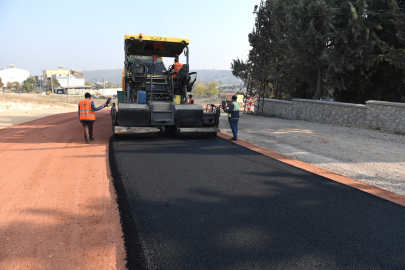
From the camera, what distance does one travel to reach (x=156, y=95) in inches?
386

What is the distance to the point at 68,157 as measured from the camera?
651cm

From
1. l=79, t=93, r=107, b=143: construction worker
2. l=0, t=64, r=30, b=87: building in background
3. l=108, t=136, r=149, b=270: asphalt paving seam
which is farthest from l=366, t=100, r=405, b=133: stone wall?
l=0, t=64, r=30, b=87: building in background

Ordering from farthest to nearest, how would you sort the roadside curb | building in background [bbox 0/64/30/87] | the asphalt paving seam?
building in background [bbox 0/64/30/87] → the roadside curb → the asphalt paving seam

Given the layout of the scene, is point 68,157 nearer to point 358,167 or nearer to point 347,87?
point 358,167

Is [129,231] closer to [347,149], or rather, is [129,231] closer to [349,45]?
[347,149]

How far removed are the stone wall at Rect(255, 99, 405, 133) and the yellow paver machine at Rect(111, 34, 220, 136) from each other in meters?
6.57

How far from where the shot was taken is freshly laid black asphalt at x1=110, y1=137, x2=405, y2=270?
269 cm

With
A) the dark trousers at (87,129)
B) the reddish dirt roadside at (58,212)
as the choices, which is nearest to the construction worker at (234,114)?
the reddish dirt roadside at (58,212)

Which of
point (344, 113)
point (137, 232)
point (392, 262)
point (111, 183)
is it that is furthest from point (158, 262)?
point (344, 113)

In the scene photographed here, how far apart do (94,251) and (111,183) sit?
2.03m

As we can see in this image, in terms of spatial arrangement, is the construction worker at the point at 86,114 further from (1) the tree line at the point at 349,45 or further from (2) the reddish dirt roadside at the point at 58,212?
(1) the tree line at the point at 349,45

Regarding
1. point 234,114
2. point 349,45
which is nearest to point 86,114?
point 234,114

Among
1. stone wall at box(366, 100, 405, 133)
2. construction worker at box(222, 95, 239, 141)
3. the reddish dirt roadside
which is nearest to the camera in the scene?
the reddish dirt roadside

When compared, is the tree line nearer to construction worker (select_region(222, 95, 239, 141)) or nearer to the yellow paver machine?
construction worker (select_region(222, 95, 239, 141))
